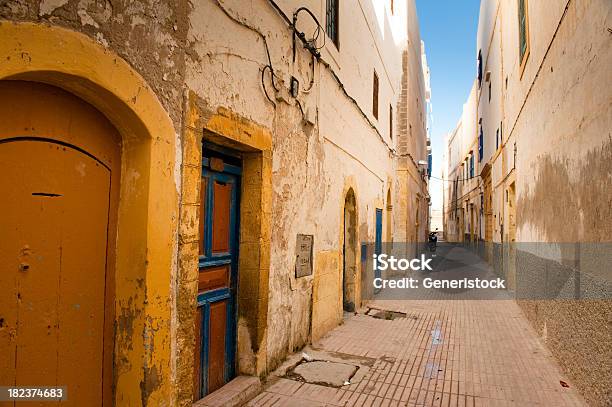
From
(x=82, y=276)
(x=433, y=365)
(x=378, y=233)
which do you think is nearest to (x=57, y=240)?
(x=82, y=276)

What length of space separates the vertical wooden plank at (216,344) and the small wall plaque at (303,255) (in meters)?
1.23

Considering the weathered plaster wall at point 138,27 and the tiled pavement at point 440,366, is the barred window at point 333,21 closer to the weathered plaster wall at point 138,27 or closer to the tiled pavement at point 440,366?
the weathered plaster wall at point 138,27

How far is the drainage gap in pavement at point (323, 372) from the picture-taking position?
14.1 ft

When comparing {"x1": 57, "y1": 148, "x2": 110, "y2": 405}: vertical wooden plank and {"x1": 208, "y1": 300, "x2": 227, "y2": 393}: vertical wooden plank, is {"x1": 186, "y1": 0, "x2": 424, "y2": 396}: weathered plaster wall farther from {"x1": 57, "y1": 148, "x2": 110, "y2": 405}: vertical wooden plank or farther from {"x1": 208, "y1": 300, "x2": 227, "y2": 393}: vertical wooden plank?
{"x1": 57, "y1": 148, "x2": 110, "y2": 405}: vertical wooden plank

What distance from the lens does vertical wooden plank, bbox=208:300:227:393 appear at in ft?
12.4

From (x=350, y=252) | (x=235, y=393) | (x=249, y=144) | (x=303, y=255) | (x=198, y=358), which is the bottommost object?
(x=235, y=393)

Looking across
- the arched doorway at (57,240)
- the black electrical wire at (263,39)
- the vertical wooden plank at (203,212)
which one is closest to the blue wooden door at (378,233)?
the black electrical wire at (263,39)

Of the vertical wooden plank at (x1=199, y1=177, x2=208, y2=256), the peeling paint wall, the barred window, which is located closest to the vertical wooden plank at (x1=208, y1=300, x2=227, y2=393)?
A: the peeling paint wall

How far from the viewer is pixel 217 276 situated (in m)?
3.90

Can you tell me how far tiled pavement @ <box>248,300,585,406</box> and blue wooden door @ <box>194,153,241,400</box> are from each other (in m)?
0.49

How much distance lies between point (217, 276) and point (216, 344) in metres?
0.63

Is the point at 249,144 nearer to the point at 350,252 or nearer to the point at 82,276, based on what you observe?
the point at 82,276

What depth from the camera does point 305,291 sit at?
17.3 feet

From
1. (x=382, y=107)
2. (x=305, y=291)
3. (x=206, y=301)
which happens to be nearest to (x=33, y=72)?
(x=206, y=301)
